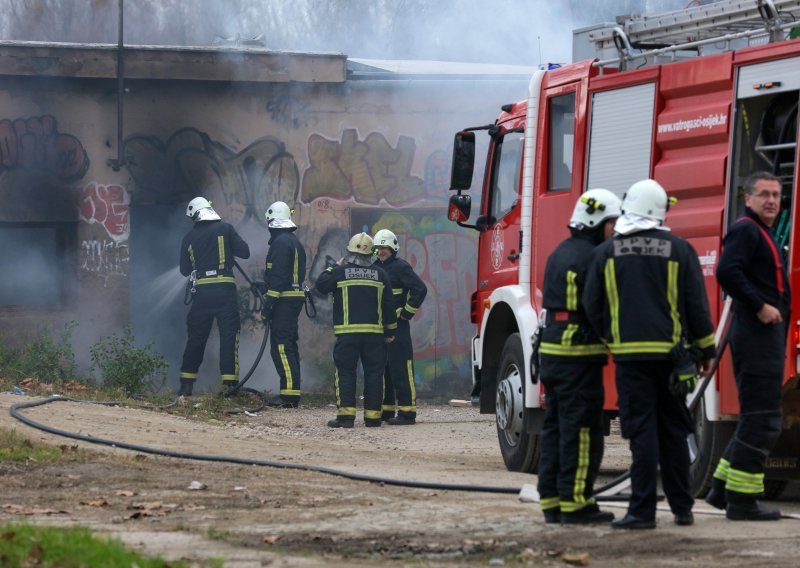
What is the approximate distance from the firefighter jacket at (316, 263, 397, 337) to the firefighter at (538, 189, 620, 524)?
22.1 ft

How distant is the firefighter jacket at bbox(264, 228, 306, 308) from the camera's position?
52.6 ft

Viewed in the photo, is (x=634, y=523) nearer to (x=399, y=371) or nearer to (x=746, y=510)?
(x=746, y=510)

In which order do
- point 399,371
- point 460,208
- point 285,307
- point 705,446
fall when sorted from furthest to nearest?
point 285,307
point 399,371
point 460,208
point 705,446

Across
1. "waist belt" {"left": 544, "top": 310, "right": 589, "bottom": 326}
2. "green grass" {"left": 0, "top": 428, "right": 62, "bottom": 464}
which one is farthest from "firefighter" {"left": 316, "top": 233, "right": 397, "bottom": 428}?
"waist belt" {"left": 544, "top": 310, "right": 589, "bottom": 326}

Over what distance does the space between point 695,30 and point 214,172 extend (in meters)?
9.76

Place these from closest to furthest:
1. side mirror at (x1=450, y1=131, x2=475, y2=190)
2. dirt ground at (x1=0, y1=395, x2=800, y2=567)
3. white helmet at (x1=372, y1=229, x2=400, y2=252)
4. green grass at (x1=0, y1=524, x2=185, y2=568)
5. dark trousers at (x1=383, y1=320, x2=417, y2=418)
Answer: green grass at (x1=0, y1=524, x2=185, y2=568) → dirt ground at (x1=0, y1=395, x2=800, y2=567) → side mirror at (x1=450, y1=131, x2=475, y2=190) → dark trousers at (x1=383, y1=320, x2=417, y2=418) → white helmet at (x1=372, y1=229, x2=400, y2=252)

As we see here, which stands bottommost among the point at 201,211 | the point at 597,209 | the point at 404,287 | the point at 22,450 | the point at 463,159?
the point at 22,450

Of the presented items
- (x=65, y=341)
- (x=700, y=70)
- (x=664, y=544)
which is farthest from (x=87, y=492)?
(x=65, y=341)

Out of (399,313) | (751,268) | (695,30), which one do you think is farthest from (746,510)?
(399,313)

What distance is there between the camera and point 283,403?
15984 millimetres

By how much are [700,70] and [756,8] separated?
496mm

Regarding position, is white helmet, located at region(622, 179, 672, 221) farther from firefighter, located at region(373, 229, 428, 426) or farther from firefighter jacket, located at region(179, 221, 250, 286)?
firefighter jacket, located at region(179, 221, 250, 286)

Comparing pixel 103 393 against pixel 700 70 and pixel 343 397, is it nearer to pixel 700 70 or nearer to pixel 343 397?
pixel 343 397

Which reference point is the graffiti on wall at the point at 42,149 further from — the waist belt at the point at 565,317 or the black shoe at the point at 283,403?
the waist belt at the point at 565,317
